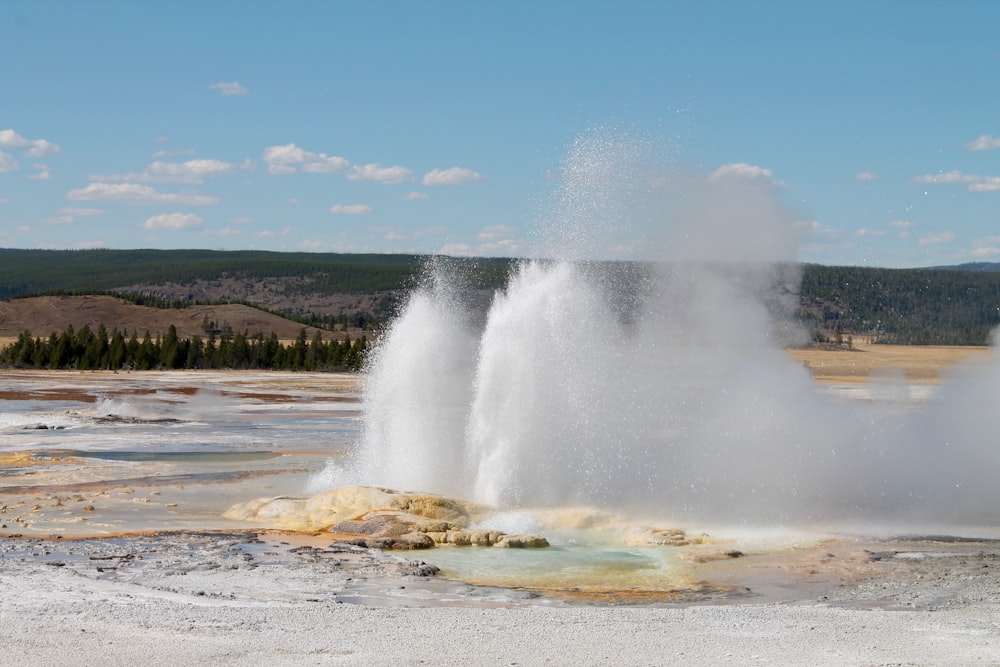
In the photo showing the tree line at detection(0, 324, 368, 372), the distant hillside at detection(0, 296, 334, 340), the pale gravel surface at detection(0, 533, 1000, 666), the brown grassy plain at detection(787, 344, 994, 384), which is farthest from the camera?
the distant hillside at detection(0, 296, 334, 340)

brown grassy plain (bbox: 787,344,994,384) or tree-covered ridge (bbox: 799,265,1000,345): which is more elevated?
tree-covered ridge (bbox: 799,265,1000,345)

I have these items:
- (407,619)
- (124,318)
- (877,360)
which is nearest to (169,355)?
(124,318)

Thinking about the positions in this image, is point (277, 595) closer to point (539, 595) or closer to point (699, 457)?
point (539, 595)

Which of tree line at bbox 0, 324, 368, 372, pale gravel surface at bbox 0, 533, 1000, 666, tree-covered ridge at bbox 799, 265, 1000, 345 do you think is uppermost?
tree-covered ridge at bbox 799, 265, 1000, 345

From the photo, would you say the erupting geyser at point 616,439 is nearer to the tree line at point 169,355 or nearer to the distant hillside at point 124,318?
the tree line at point 169,355

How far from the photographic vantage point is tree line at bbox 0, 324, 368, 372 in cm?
7919

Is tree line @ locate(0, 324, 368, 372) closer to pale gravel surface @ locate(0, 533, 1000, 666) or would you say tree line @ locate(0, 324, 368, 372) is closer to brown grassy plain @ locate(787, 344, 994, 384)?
brown grassy plain @ locate(787, 344, 994, 384)

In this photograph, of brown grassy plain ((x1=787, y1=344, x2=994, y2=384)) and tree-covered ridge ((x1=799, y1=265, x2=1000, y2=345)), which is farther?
tree-covered ridge ((x1=799, y1=265, x2=1000, y2=345))

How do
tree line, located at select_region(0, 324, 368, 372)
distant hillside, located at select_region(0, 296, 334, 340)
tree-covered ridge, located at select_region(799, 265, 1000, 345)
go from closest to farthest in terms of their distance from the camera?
tree line, located at select_region(0, 324, 368, 372) → tree-covered ridge, located at select_region(799, 265, 1000, 345) → distant hillside, located at select_region(0, 296, 334, 340)

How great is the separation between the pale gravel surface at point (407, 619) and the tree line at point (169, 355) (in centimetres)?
6547

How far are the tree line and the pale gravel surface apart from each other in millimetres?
65470

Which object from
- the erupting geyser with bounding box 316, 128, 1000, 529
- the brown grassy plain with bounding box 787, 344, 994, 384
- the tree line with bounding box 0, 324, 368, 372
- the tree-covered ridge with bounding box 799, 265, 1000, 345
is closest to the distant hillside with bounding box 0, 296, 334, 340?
the tree line with bounding box 0, 324, 368, 372

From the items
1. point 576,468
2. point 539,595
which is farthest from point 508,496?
point 539,595

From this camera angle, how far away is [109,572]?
14.5m
